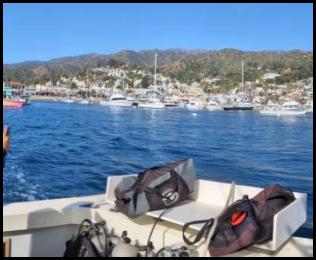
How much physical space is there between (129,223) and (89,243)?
373 mm

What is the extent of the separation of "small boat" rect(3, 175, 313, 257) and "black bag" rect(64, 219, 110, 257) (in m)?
0.17

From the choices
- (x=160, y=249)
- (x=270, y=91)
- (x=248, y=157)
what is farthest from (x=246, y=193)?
(x=270, y=91)

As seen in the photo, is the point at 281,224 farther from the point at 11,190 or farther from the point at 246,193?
the point at 11,190

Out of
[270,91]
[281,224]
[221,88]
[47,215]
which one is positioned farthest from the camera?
[221,88]

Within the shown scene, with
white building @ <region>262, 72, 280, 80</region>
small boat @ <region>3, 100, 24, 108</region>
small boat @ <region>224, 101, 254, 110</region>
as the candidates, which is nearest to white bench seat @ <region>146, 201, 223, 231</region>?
small boat @ <region>3, 100, 24, 108</region>

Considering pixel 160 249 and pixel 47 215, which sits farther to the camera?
pixel 47 215

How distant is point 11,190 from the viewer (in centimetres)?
788

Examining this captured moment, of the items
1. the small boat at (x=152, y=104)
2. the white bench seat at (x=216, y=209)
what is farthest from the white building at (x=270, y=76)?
the white bench seat at (x=216, y=209)

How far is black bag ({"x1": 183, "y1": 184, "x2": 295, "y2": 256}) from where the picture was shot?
2.19 metres

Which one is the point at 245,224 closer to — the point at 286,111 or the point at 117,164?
the point at 117,164

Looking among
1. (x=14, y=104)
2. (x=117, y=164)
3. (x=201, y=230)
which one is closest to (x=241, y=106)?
(x=14, y=104)

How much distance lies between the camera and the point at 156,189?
271 cm

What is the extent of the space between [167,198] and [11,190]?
5.80m

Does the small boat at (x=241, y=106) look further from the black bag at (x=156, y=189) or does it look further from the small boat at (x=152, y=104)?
the black bag at (x=156, y=189)
